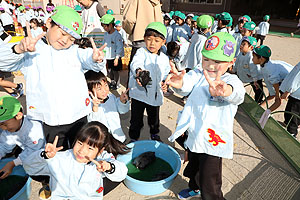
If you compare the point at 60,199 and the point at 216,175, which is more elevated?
the point at 216,175

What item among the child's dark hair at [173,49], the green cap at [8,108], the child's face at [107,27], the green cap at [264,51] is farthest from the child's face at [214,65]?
the child's dark hair at [173,49]

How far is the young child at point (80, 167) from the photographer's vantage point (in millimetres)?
1794

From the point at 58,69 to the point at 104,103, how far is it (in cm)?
86

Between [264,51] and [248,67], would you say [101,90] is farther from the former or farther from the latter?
[248,67]

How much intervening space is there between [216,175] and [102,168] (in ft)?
3.50

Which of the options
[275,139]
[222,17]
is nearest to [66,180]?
[275,139]

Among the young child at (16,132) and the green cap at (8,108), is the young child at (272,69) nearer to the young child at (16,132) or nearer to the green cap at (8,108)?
the young child at (16,132)

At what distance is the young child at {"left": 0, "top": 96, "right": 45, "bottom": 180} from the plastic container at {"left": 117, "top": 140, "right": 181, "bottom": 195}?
1.07 metres

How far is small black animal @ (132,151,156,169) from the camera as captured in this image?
2799mm

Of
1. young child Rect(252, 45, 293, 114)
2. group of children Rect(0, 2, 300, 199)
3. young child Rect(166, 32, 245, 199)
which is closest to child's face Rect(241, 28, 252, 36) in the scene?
young child Rect(252, 45, 293, 114)

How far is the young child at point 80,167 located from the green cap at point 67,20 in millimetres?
851

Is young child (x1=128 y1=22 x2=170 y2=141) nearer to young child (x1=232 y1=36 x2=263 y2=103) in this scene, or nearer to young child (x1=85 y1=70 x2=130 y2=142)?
young child (x1=85 y1=70 x2=130 y2=142)

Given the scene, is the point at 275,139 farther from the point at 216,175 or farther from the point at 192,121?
the point at 192,121

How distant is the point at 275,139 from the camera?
323 cm
